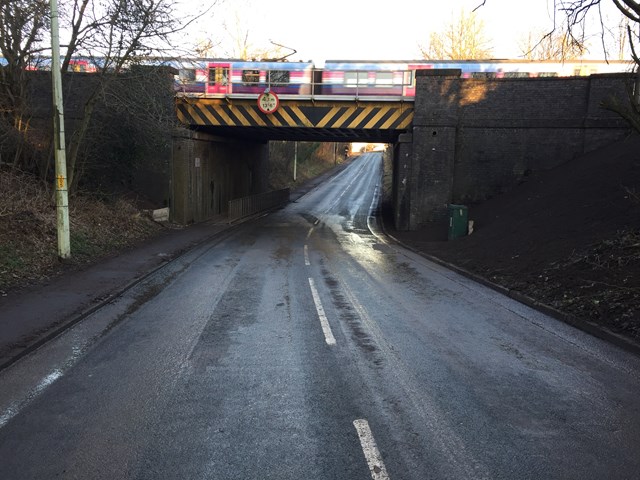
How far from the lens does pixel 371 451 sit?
151 inches

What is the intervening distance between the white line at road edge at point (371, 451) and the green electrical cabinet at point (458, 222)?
1332cm

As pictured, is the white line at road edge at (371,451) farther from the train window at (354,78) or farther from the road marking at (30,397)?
the train window at (354,78)

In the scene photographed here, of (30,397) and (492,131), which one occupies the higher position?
(492,131)

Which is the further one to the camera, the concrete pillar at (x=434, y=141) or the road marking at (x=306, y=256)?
the concrete pillar at (x=434, y=141)

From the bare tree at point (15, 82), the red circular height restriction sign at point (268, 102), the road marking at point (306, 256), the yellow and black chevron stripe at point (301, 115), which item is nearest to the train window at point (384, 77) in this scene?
the yellow and black chevron stripe at point (301, 115)

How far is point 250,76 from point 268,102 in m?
1.83

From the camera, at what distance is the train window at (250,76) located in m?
22.1

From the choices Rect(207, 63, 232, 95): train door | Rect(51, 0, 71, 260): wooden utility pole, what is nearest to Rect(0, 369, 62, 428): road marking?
Rect(51, 0, 71, 260): wooden utility pole

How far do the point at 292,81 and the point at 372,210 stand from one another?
15.7m

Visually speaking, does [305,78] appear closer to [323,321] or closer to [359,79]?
[359,79]

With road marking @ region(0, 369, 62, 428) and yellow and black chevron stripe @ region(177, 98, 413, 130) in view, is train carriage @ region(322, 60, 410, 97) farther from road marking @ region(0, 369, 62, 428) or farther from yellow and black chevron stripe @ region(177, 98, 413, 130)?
road marking @ region(0, 369, 62, 428)

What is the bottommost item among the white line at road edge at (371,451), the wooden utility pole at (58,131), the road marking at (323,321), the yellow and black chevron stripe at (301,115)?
the road marking at (323,321)

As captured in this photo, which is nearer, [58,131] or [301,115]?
[58,131]

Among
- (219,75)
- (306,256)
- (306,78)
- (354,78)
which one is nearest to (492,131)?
(354,78)
